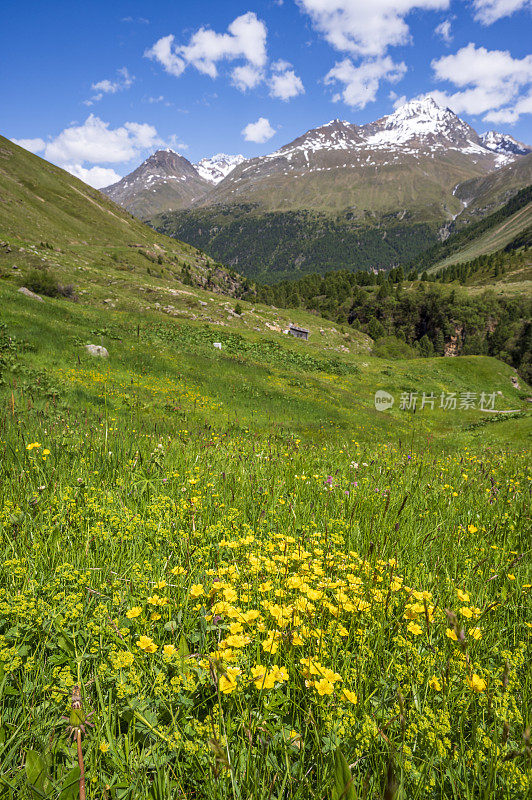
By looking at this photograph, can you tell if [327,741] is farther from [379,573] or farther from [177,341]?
[177,341]

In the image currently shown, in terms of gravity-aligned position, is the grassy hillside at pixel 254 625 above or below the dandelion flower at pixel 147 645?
below

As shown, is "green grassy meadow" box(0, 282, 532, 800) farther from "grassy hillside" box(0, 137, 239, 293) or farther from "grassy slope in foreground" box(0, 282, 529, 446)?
"grassy hillside" box(0, 137, 239, 293)

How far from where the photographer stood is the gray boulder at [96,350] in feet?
56.8

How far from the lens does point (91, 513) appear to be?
3.66 m

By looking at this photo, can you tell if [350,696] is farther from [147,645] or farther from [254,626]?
[147,645]

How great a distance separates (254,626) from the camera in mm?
2172

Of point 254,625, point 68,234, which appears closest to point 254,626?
point 254,625

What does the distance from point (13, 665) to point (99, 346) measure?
18467 millimetres

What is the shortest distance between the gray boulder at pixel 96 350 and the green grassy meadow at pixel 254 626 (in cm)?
1165

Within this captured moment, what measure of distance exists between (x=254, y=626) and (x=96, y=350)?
59.3 ft

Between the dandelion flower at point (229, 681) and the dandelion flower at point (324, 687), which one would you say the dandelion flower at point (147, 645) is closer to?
the dandelion flower at point (229, 681)

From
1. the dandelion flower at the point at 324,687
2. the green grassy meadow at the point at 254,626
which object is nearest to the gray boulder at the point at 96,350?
the green grassy meadow at the point at 254,626

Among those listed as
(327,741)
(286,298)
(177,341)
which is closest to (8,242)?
(177,341)

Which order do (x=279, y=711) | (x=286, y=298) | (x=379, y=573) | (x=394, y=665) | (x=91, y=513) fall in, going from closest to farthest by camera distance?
(x=279, y=711), (x=394, y=665), (x=379, y=573), (x=91, y=513), (x=286, y=298)
